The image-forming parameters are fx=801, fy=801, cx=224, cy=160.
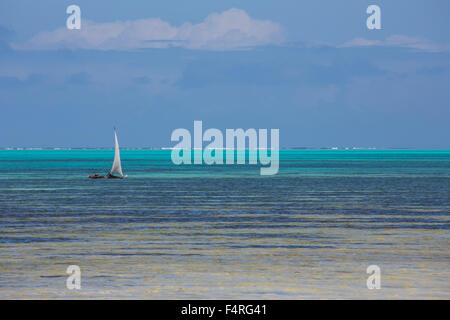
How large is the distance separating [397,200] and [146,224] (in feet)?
96.6

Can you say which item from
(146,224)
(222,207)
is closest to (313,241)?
(146,224)

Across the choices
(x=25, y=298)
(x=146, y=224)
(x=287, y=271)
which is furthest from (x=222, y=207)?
(x=25, y=298)

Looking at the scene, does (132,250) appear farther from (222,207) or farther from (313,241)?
(222,207)

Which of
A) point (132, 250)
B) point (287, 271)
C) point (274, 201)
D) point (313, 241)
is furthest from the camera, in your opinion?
point (274, 201)

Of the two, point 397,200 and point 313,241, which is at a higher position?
point 397,200

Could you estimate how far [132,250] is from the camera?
34531 millimetres

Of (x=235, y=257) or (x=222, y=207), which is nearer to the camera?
(x=235, y=257)
